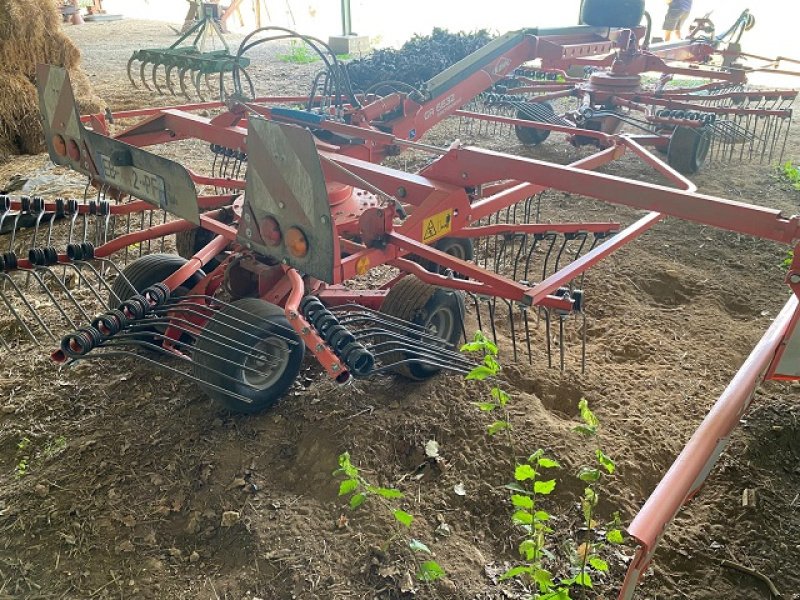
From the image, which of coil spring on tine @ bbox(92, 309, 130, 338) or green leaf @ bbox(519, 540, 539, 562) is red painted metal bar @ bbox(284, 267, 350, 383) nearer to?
coil spring on tine @ bbox(92, 309, 130, 338)

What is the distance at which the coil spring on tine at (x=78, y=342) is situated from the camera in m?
2.11

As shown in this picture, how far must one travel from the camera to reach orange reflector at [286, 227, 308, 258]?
2195 millimetres

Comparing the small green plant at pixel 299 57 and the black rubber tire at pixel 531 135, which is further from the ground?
the small green plant at pixel 299 57

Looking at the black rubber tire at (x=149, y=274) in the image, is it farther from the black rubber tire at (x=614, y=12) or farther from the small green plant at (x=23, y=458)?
the black rubber tire at (x=614, y=12)

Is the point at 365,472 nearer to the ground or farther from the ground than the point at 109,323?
nearer to the ground

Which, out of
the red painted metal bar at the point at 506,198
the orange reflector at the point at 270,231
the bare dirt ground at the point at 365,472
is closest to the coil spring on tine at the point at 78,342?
the bare dirt ground at the point at 365,472

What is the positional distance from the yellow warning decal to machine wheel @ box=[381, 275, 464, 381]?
0.19m

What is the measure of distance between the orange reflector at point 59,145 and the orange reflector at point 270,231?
130cm

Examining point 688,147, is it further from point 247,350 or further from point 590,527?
point 247,350

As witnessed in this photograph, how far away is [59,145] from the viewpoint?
299 cm

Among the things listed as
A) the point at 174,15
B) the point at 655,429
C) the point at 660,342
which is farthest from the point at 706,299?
the point at 174,15

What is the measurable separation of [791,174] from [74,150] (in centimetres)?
557

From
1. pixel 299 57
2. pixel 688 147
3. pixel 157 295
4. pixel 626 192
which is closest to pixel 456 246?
pixel 626 192

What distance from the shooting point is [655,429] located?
2.61m
